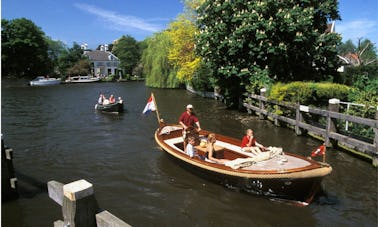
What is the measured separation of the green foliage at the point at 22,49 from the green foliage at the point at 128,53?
71.4ft

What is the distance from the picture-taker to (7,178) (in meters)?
7.14

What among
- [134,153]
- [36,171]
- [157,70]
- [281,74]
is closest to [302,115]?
[281,74]

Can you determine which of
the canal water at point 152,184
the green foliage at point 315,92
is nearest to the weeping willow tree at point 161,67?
the canal water at point 152,184

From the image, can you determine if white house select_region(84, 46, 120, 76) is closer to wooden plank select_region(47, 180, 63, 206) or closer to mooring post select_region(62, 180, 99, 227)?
wooden plank select_region(47, 180, 63, 206)

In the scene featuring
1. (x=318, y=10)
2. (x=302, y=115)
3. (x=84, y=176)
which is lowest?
(x=84, y=176)

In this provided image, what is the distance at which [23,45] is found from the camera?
61.3 meters

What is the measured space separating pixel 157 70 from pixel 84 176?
3375cm

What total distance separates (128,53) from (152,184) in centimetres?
7929

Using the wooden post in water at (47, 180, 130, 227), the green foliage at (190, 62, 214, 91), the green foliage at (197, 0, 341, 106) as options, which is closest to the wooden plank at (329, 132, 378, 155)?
the green foliage at (197, 0, 341, 106)

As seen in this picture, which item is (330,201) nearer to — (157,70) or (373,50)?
(157,70)

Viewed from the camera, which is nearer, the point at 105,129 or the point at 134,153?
the point at 134,153

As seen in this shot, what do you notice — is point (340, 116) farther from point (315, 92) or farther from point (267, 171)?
point (267, 171)

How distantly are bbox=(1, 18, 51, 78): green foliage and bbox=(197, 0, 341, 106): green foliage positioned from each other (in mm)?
52741

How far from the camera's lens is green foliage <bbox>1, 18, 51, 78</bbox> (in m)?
59.8
